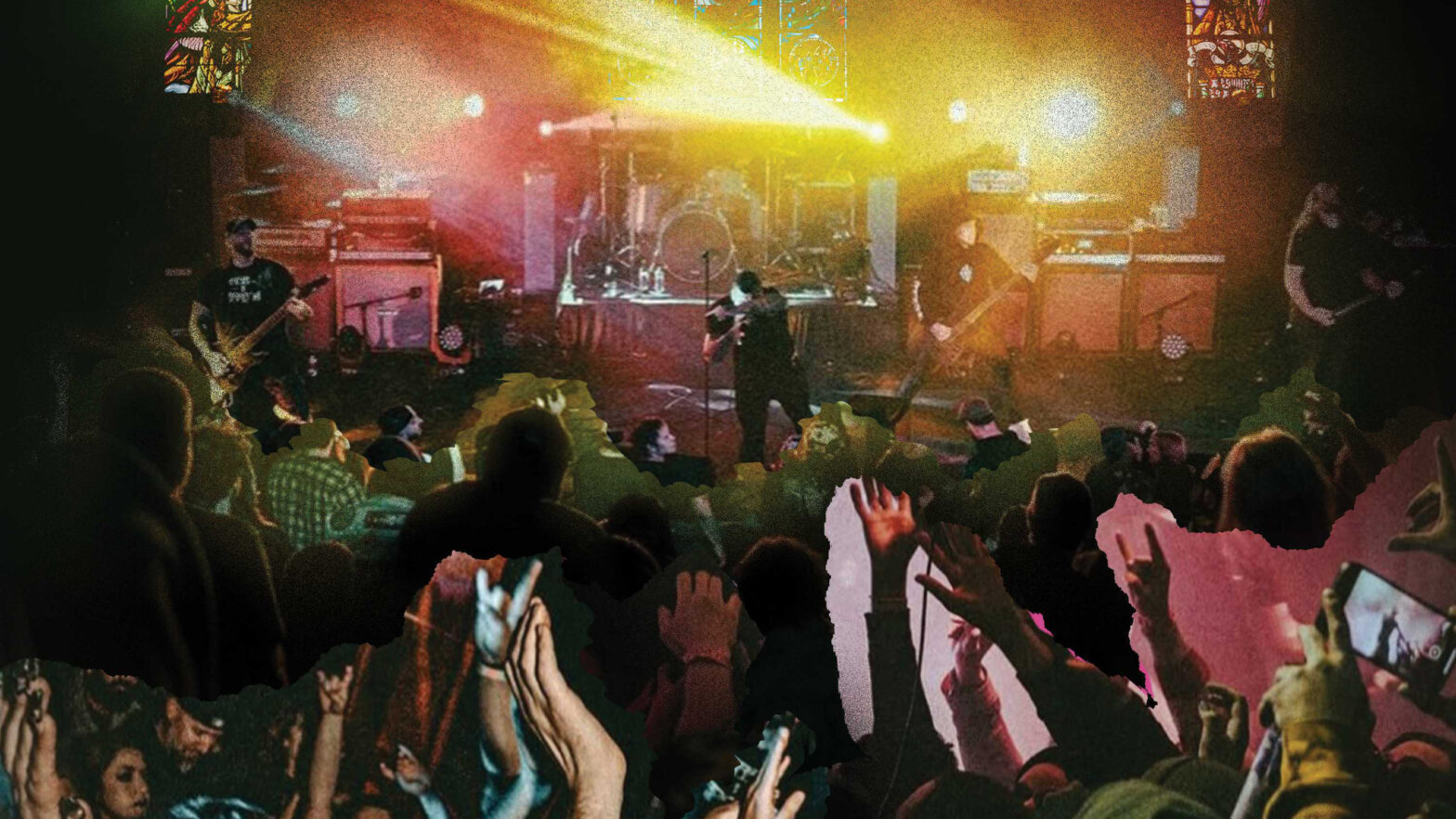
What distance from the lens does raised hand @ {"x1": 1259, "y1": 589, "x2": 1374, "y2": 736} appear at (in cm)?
458

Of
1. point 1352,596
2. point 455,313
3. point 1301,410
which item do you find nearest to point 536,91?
point 455,313

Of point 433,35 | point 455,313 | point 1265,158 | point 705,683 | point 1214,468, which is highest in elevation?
point 433,35

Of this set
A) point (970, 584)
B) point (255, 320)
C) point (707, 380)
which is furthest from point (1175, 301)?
point (255, 320)

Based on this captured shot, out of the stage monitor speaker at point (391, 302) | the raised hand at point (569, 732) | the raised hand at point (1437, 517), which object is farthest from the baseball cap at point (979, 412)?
the stage monitor speaker at point (391, 302)

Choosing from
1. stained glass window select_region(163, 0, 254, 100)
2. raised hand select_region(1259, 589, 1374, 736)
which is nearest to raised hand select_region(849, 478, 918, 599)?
raised hand select_region(1259, 589, 1374, 736)

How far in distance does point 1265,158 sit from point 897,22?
1.32 m

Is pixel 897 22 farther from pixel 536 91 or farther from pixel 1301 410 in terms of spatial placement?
pixel 1301 410

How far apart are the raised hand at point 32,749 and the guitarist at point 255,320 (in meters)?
1.16

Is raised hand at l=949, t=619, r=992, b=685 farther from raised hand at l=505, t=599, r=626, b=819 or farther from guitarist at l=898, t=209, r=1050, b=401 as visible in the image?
raised hand at l=505, t=599, r=626, b=819

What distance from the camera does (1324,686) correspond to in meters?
4.60

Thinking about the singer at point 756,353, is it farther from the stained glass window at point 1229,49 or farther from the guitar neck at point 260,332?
the stained glass window at point 1229,49

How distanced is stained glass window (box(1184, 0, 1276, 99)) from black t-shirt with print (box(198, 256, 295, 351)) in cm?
315

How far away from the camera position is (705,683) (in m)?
4.55

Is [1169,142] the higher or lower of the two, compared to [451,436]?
higher
